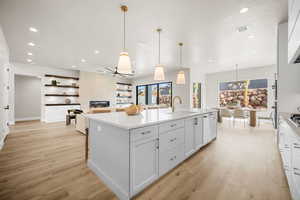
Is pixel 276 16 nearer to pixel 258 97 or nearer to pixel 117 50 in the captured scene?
pixel 117 50

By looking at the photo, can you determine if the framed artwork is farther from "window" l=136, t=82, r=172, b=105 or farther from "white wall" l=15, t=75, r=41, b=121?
"white wall" l=15, t=75, r=41, b=121

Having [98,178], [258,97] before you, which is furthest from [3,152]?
[258,97]

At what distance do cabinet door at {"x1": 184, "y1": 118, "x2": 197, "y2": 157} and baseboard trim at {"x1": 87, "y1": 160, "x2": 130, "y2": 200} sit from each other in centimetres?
130

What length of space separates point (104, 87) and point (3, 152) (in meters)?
5.96

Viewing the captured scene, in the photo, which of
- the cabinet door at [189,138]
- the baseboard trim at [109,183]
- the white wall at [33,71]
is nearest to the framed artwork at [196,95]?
the cabinet door at [189,138]

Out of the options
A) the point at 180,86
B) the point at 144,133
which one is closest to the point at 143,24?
the point at 144,133

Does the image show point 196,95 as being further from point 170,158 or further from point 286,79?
point 170,158

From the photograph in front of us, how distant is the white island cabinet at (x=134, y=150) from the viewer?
1.40 m

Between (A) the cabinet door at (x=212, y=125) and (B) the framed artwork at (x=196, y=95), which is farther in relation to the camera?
(B) the framed artwork at (x=196, y=95)

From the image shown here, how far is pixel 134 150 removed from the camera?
141 centimetres

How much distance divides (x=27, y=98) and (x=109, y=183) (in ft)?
27.6

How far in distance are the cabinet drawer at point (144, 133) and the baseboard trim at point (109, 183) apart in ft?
2.12

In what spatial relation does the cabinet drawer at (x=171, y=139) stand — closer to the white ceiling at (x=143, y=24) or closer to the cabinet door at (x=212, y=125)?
the cabinet door at (x=212, y=125)

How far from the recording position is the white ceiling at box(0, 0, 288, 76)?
2172 mm
